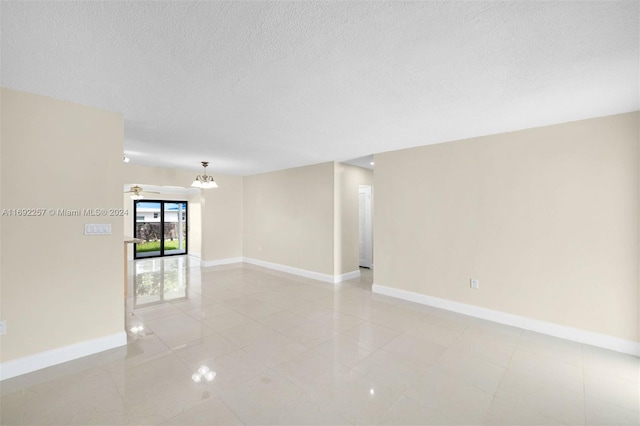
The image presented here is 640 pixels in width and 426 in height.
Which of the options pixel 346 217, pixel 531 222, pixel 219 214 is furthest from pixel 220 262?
pixel 531 222

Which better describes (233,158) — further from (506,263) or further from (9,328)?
(506,263)

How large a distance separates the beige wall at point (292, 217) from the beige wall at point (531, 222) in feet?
5.07

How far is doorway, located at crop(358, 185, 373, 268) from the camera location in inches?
273

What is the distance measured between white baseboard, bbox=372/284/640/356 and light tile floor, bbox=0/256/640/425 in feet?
0.39

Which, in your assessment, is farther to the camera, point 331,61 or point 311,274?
point 311,274

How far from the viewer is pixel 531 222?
3.29 m

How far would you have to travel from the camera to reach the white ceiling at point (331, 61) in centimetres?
146

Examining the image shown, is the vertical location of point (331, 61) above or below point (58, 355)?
above

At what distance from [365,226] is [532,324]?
13.6ft

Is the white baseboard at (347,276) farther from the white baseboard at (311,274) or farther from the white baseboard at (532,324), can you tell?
the white baseboard at (532,324)

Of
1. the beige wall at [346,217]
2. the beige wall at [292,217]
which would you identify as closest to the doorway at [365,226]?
the beige wall at [346,217]

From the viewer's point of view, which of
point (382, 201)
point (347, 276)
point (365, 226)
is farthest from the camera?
point (365, 226)

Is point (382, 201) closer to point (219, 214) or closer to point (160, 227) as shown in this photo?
point (219, 214)

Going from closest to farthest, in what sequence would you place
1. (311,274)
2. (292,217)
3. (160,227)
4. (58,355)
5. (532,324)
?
(58,355) → (532,324) → (311,274) → (292,217) → (160,227)
